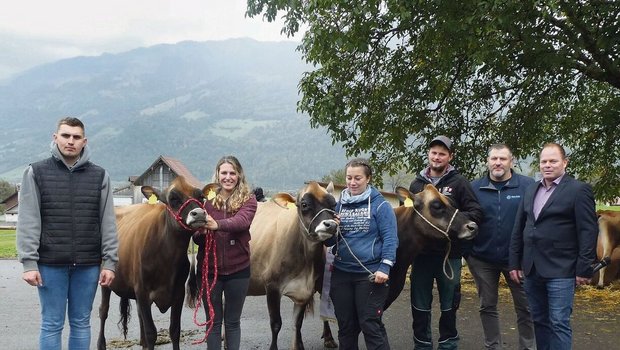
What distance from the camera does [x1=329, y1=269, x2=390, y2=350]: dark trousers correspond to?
539 centimetres

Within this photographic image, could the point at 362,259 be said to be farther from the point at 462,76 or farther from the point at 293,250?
the point at 462,76

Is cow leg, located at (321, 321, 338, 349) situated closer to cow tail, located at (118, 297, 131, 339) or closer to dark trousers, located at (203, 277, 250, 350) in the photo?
dark trousers, located at (203, 277, 250, 350)

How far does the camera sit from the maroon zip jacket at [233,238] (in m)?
5.57

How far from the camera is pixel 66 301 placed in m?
5.02

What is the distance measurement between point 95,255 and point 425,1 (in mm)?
6581

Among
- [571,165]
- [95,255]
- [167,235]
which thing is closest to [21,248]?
[95,255]

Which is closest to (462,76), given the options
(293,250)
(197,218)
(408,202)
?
(408,202)

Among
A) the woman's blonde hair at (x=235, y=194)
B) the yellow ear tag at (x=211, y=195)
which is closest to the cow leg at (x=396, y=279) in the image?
the woman's blonde hair at (x=235, y=194)

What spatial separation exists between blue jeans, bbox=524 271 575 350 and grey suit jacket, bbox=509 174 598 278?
0.09 m

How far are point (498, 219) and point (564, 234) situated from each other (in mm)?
866

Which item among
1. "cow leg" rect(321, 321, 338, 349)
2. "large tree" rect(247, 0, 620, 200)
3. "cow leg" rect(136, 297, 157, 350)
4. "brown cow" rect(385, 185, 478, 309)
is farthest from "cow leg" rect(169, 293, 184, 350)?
"large tree" rect(247, 0, 620, 200)

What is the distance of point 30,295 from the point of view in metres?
12.1

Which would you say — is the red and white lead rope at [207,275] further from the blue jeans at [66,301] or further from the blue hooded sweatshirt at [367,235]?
the blue hooded sweatshirt at [367,235]

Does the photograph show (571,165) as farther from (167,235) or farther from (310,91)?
(167,235)
